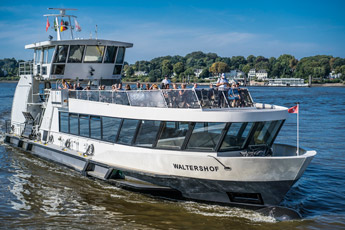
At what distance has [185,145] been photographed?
10547 millimetres

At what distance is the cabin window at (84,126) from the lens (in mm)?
13315

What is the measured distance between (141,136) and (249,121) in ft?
9.94

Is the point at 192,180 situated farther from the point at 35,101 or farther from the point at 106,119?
the point at 35,101

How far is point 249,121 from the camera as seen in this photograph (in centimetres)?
1040

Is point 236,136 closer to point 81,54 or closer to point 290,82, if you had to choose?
point 81,54

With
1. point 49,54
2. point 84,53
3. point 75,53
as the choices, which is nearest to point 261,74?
point 84,53

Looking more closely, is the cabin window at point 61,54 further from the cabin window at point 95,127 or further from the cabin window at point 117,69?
the cabin window at point 95,127

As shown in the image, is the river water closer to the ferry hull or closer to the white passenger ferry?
the ferry hull

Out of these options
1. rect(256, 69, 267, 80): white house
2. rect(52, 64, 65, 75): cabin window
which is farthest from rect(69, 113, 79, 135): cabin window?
rect(256, 69, 267, 80): white house

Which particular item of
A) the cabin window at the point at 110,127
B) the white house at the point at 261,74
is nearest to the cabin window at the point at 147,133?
the cabin window at the point at 110,127

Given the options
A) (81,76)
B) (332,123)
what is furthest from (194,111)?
(332,123)

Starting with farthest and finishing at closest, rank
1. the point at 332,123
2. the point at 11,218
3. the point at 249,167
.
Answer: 1. the point at 332,123
2. the point at 11,218
3. the point at 249,167

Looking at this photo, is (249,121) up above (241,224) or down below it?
above

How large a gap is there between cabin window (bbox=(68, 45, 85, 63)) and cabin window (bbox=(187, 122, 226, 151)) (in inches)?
311
